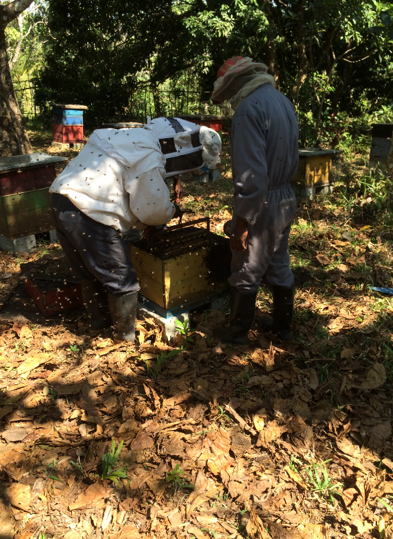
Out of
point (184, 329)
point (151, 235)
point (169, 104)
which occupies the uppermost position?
point (169, 104)

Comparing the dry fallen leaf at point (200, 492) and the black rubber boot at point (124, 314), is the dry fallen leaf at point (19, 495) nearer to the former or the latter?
the dry fallen leaf at point (200, 492)

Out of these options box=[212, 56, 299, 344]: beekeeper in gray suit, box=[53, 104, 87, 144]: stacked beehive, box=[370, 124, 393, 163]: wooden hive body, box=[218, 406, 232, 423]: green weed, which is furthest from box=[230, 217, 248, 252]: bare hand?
box=[53, 104, 87, 144]: stacked beehive

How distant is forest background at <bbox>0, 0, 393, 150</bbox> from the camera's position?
26.1 feet

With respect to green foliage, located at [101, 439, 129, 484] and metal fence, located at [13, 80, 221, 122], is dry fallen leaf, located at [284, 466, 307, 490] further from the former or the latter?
metal fence, located at [13, 80, 221, 122]

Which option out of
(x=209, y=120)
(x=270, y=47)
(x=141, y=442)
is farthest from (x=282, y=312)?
(x=270, y=47)

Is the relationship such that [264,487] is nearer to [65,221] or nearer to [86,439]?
[86,439]

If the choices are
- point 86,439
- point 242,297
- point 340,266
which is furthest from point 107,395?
point 340,266

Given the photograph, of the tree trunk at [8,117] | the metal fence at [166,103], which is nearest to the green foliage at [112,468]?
the tree trunk at [8,117]

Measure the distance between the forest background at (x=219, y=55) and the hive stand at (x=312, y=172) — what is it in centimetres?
157

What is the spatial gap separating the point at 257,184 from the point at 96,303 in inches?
55.3

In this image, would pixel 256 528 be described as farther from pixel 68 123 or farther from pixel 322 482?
pixel 68 123

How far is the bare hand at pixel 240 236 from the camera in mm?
2637

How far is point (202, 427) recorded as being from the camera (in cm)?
243

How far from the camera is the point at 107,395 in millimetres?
2688
